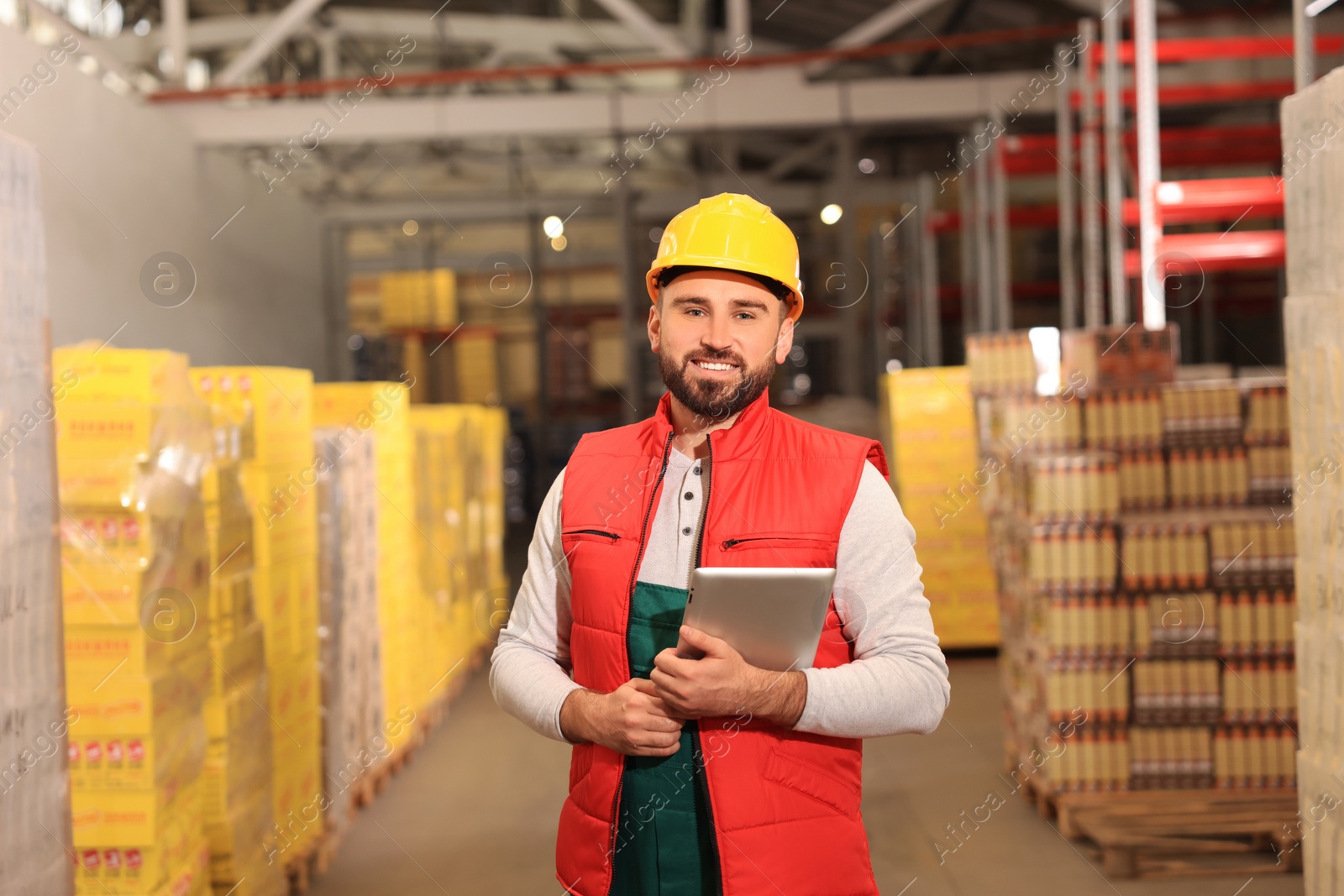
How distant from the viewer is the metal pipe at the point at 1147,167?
5.94 m

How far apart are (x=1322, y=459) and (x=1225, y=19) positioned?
969cm

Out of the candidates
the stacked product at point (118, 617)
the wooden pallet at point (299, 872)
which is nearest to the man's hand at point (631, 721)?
the stacked product at point (118, 617)

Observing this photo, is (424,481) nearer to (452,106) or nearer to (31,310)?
(31,310)

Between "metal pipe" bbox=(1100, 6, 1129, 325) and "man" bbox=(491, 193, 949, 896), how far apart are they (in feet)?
15.9

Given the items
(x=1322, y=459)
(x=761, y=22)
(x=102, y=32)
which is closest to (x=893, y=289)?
(x=761, y=22)

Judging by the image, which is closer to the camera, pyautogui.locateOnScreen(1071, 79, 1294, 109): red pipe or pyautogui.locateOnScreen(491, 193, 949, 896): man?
pyautogui.locateOnScreen(491, 193, 949, 896): man

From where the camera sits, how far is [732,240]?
1991 millimetres

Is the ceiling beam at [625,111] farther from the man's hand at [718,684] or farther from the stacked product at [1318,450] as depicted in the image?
the man's hand at [718,684]

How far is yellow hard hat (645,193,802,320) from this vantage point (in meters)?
1.99

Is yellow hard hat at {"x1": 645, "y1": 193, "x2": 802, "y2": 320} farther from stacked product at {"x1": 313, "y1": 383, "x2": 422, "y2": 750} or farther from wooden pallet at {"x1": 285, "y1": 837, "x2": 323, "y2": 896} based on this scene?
stacked product at {"x1": 313, "y1": 383, "x2": 422, "y2": 750}

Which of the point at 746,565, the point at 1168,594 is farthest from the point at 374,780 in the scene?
the point at 746,565

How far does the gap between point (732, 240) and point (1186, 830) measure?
4340mm

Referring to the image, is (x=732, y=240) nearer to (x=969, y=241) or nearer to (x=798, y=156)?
(x=969, y=241)

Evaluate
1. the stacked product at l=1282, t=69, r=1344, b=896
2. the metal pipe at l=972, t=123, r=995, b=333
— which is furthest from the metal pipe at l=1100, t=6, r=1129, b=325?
the metal pipe at l=972, t=123, r=995, b=333
